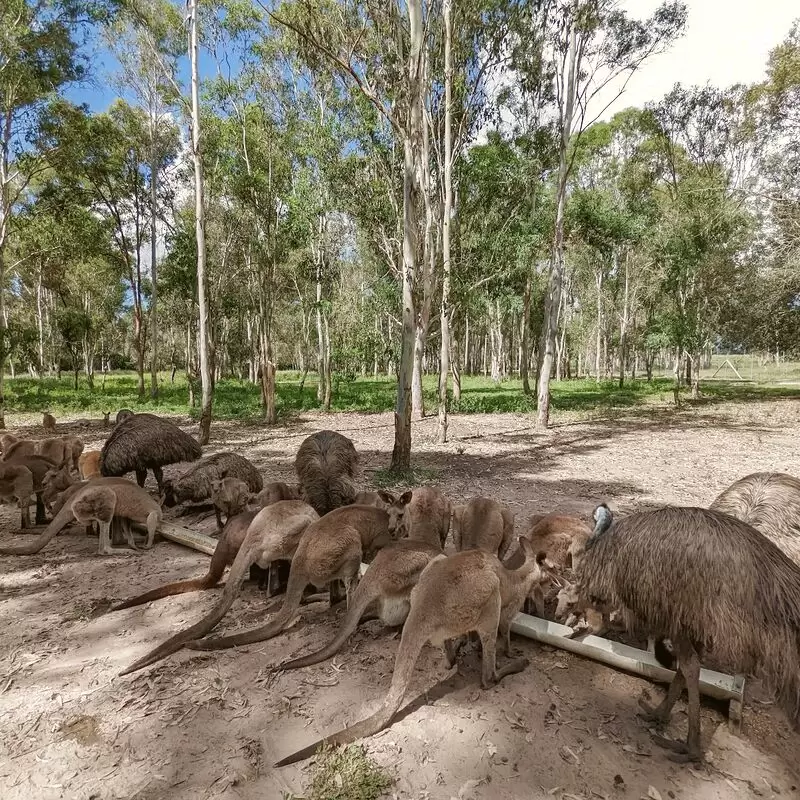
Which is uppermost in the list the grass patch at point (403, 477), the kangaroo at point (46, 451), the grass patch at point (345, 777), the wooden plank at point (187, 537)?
the kangaroo at point (46, 451)

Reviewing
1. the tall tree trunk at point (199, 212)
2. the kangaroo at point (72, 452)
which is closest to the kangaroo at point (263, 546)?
the kangaroo at point (72, 452)

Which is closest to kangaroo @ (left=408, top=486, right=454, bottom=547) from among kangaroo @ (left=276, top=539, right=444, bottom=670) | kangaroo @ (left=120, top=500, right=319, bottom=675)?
kangaroo @ (left=120, top=500, right=319, bottom=675)

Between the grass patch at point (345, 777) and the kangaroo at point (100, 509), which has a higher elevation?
the kangaroo at point (100, 509)

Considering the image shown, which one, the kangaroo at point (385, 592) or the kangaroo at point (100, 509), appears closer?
the kangaroo at point (385, 592)

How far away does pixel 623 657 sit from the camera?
10.4ft

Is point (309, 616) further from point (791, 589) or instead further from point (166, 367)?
point (166, 367)

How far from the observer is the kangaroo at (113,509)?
520 cm

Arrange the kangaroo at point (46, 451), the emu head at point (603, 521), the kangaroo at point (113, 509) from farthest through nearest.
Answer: the kangaroo at point (46, 451) → the kangaroo at point (113, 509) → the emu head at point (603, 521)

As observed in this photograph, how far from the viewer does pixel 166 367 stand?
72.3m

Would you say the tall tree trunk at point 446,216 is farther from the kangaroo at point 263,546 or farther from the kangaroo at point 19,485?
the kangaroo at point 19,485

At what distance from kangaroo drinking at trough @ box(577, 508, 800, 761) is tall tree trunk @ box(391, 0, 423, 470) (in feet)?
22.8

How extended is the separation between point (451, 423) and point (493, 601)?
1500 cm

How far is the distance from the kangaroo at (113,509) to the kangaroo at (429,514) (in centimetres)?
302

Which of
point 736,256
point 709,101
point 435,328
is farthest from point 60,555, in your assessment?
point 709,101
